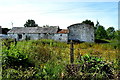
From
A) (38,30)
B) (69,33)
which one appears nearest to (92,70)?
(69,33)

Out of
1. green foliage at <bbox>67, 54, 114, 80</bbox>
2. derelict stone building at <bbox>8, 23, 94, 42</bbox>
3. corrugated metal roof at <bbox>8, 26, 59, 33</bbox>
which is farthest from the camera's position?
corrugated metal roof at <bbox>8, 26, 59, 33</bbox>

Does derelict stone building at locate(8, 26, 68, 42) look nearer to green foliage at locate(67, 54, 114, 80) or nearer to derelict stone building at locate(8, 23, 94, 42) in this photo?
derelict stone building at locate(8, 23, 94, 42)

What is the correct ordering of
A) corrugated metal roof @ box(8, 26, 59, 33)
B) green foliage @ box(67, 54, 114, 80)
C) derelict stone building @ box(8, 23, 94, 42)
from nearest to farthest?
green foliage @ box(67, 54, 114, 80) < derelict stone building @ box(8, 23, 94, 42) < corrugated metal roof @ box(8, 26, 59, 33)

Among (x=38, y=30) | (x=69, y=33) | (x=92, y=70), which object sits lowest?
(x=92, y=70)

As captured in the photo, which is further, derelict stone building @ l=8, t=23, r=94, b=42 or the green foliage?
derelict stone building @ l=8, t=23, r=94, b=42

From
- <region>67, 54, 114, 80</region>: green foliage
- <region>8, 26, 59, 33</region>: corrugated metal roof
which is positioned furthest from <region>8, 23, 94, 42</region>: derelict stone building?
<region>67, 54, 114, 80</region>: green foliage

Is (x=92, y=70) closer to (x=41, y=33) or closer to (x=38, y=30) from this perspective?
(x=41, y=33)

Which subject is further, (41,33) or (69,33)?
(41,33)

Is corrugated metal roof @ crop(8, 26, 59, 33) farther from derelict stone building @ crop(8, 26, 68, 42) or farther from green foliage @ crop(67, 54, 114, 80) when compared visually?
green foliage @ crop(67, 54, 114, 80)

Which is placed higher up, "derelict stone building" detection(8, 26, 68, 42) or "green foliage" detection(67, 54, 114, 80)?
"derelict stone building" detection(8, 26, 68, 42)

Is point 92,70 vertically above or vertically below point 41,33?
below

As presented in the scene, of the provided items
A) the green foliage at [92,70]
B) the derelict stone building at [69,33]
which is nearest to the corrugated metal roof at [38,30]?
the derelict stone building at [69,33]

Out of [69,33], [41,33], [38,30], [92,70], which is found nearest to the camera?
[92,70]

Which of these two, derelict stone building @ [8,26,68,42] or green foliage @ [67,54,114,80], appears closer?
green foliage @ [67,54,114,80]
